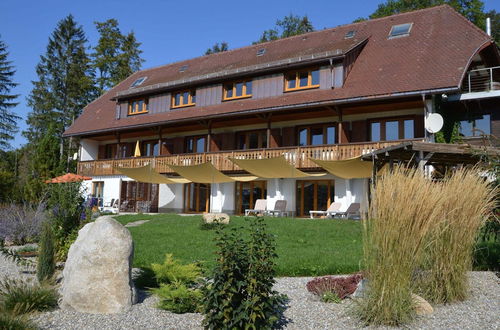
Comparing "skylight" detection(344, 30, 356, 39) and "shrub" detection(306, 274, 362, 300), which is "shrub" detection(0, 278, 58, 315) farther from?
"skylight" detection(344, 30, 356, 39)

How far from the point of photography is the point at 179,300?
5.64 meters

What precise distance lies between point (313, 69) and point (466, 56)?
5.93 metres

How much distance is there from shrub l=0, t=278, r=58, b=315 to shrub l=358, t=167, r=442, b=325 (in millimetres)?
3720

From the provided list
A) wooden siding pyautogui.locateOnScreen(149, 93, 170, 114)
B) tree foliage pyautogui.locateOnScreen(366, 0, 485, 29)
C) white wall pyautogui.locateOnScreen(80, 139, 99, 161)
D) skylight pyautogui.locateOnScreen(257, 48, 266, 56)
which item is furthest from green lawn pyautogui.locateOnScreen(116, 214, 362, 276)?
tree foliage pyautogui.locateOnScreen(366, 0, 485, 29)

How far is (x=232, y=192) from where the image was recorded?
2127 centimetres

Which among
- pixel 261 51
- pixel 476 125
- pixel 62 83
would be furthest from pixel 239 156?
pixel 62 83

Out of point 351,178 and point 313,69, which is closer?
point 351,178

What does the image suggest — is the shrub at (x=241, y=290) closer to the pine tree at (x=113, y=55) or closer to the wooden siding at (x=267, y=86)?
the wooden siding at (x=267, y=86)

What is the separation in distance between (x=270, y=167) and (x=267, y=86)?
495 centimetres

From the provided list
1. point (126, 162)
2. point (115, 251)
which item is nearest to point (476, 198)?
point (115, 251)

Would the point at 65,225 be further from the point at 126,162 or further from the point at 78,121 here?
the point at 78,121

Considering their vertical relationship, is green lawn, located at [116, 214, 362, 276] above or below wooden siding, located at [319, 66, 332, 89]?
below

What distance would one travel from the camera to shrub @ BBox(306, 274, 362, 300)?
6.03 meters

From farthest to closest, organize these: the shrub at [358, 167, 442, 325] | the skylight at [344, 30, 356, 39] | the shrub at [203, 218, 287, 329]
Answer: the skylight at [344, 30, 356, 39]
the shrub at [358, 167, 442, 325]
the shrub at [203, 218, 287, 329]
